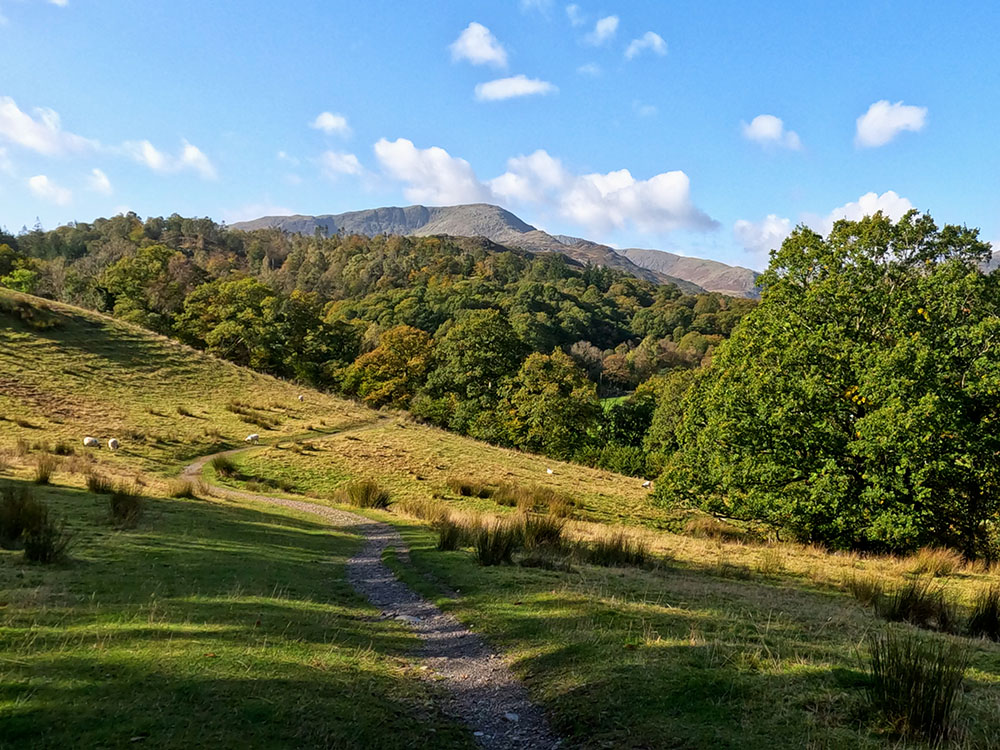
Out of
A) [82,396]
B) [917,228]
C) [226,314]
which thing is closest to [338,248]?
[226,314]

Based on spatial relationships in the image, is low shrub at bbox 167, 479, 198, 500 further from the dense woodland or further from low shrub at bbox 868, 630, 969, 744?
low shrub at bbox 868, 630, 969, 744

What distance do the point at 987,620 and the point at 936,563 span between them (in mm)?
8277

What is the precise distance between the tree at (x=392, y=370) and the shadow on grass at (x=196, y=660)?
57.4 metres

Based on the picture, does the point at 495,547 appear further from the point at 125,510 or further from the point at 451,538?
the point at 125,510

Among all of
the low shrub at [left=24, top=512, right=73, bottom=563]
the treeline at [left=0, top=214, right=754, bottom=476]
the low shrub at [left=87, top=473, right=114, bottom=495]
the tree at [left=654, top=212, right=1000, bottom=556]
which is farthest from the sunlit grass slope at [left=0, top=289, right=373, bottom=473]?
the tree at [left=654, top=212, right=1000, bottom=556]

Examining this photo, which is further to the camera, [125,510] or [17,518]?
[125,510]

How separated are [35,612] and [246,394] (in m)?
43.5

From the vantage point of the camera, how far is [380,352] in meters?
70.0

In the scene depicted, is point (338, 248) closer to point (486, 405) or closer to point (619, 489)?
point (486, 405)

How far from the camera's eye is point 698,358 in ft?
312

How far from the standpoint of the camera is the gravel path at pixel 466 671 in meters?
4.96

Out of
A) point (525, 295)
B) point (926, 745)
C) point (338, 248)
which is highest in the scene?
point (338, 248)

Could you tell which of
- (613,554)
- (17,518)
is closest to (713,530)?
(613,554)

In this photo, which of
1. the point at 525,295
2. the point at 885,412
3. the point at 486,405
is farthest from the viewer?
the point at 525,295
